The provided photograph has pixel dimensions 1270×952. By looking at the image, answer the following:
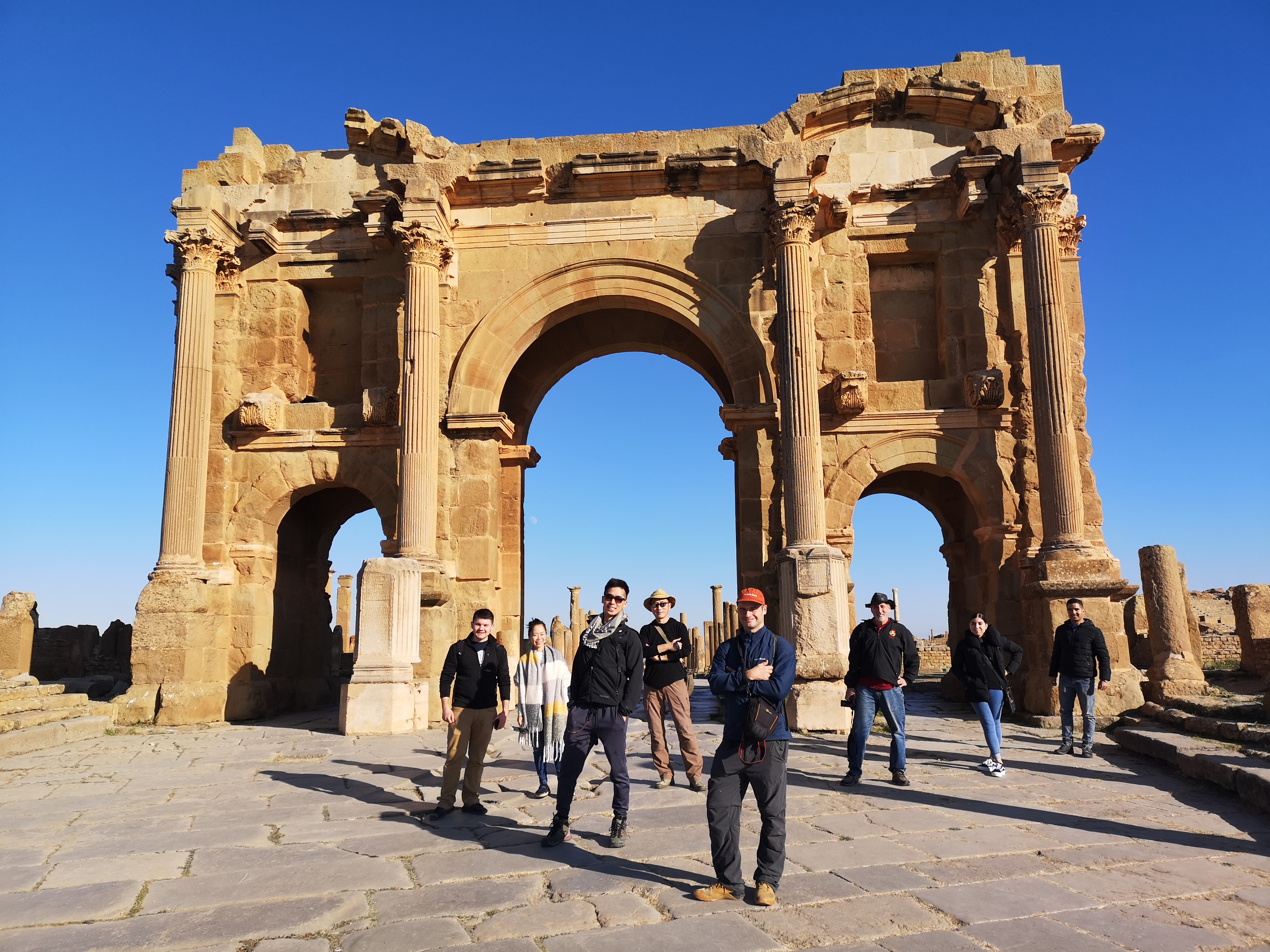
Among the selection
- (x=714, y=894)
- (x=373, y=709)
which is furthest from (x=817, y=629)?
(x=714, y=894)

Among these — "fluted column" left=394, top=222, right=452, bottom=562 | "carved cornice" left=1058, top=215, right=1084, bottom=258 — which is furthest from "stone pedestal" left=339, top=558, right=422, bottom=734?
"carved cornice" left=1058, top=215, right=1084, bottom=258

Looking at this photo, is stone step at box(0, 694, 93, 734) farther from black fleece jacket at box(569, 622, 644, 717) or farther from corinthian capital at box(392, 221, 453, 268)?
black fleece jacket at box(569, 622, 644, 717)

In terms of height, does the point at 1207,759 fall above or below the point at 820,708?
below

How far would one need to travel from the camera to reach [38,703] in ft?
39.6

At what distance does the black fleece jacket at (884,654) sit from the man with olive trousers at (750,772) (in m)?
3.02

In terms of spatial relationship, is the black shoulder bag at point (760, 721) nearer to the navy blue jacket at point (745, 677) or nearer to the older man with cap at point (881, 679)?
the navy blue jacket at point (745, 677)

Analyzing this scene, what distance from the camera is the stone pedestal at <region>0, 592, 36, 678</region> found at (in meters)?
15.3

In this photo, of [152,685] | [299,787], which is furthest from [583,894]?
[152,685]

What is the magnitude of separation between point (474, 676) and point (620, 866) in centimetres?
195

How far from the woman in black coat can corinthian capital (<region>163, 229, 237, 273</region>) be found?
12206mm

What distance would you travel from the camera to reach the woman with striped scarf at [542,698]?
23.4ft

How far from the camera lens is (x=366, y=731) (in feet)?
37.0

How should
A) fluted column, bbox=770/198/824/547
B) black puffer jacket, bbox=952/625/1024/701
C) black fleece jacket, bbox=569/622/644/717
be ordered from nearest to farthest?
black fleece jacket, bbox=569/622/644/717 < black puffer jacket, bbox=952/625/1024/701 < fluted column, bbox=770/198/824/547

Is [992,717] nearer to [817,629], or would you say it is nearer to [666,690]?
[666,690]
